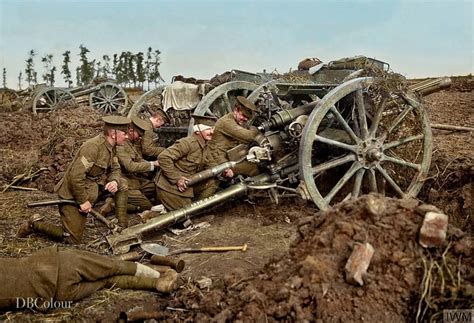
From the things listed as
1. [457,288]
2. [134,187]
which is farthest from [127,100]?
[457,288]

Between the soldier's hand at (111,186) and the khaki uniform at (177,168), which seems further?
the khaki uniform at (177,168)

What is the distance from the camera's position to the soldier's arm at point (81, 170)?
5.62 m

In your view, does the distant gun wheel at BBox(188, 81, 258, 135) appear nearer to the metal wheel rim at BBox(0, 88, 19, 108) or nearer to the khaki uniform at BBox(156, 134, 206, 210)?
the khaki uniform at BBox(156, 134, 206, 210)

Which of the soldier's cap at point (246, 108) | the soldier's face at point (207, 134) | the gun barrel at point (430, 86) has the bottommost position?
the soldier's face at point (207, 134)

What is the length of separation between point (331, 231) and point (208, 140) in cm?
345

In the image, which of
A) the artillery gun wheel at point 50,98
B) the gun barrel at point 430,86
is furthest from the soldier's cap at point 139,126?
the artillery gun wheel at point 50,98

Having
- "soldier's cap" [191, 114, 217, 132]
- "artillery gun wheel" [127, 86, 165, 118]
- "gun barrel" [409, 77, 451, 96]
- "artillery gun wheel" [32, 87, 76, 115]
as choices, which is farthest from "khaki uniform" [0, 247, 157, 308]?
"artillery gun wheel" [32, 87, 76, 115]

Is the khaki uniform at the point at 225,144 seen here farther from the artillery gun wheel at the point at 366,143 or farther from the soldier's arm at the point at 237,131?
the artillery gun wheel at the point at 366,143

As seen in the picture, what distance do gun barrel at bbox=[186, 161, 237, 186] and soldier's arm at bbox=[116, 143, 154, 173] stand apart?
955mm

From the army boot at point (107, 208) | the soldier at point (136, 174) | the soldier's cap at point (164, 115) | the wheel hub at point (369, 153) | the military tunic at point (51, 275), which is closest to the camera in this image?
the military tunic at point (51, 275)

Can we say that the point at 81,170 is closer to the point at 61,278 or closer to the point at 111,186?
the point at 111,186

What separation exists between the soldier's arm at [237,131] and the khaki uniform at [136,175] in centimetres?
136

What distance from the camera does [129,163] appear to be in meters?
7.07

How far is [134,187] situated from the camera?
7.20m
